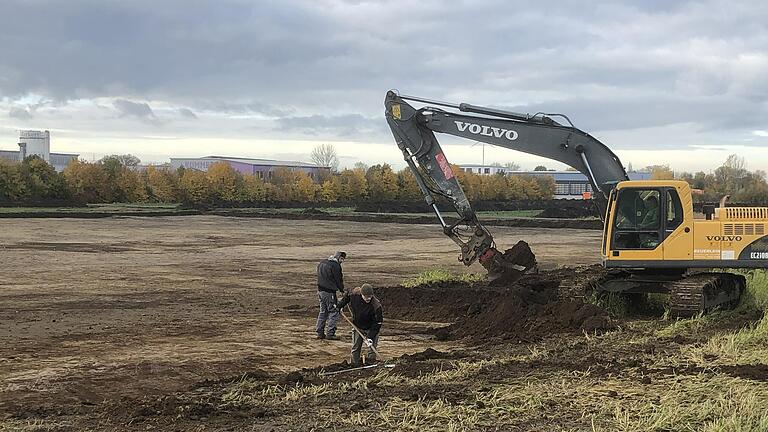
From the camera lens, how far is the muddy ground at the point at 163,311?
10.1 metres

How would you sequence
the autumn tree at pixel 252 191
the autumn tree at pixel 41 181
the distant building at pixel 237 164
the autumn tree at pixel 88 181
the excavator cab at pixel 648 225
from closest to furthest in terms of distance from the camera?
the excavator cab at pixel 648 225 → the autumn tree at pixel 41 181 → the autumn tree at pixel 88 181 → the autumn tree at pixel 252 191 → the distant building at pixel 237 164

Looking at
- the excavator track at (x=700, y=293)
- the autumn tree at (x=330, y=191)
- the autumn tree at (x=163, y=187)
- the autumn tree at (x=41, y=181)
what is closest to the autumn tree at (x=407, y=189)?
the autumn tree at (x=330, y=191)

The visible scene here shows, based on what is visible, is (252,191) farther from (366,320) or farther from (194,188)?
(366,320)

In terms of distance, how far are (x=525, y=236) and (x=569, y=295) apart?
28.9 metres

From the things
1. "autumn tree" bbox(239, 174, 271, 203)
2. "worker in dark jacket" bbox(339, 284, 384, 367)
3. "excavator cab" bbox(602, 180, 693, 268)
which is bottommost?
"worker in dark jacket" bbox(339, 284, 384, 367)

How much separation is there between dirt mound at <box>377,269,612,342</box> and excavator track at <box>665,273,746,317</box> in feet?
3.95

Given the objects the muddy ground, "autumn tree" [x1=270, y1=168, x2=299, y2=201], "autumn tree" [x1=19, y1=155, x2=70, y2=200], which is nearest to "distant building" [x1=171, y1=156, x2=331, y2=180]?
"autumn tree" [x1=270, y1=168, x2=299, y2=201]

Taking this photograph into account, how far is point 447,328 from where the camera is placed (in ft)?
45.8

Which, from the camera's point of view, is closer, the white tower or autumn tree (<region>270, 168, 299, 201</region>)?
autumn tree (<region>270, 168, 299, 201</region>)

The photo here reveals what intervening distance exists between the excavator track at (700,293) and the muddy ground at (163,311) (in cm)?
391

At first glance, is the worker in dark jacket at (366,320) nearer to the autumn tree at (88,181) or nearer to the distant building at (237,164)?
the autumn tree at (88,181)

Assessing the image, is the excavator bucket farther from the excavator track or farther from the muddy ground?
the excavator track

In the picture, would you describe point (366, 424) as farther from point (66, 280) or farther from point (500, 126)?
point (66, 280)

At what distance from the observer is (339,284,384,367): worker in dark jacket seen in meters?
10.9
